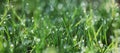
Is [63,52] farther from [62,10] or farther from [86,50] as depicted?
[62,10]

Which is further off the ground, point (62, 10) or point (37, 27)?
point (62, 10)

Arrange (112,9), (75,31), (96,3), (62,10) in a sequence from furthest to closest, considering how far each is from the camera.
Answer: (96,3) < (62,10) < (112,9) < (75,31)

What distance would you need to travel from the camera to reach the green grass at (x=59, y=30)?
7.00 ft

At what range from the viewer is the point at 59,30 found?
2324 millimetres

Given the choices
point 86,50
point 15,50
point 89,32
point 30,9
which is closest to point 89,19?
point 89,32

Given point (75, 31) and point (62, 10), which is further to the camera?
point (62, 10)

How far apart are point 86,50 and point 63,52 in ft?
0.47

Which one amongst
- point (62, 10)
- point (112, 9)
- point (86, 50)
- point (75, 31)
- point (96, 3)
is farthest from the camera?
point (96, 3)

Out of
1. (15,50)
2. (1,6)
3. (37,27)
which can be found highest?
(1,6)

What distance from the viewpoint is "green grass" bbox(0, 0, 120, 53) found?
84.0 inches

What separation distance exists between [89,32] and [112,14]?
439 mm

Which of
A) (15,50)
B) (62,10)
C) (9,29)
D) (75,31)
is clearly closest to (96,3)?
(62,10)

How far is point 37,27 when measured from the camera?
2.34 meters

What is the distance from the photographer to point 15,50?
2135 mm
